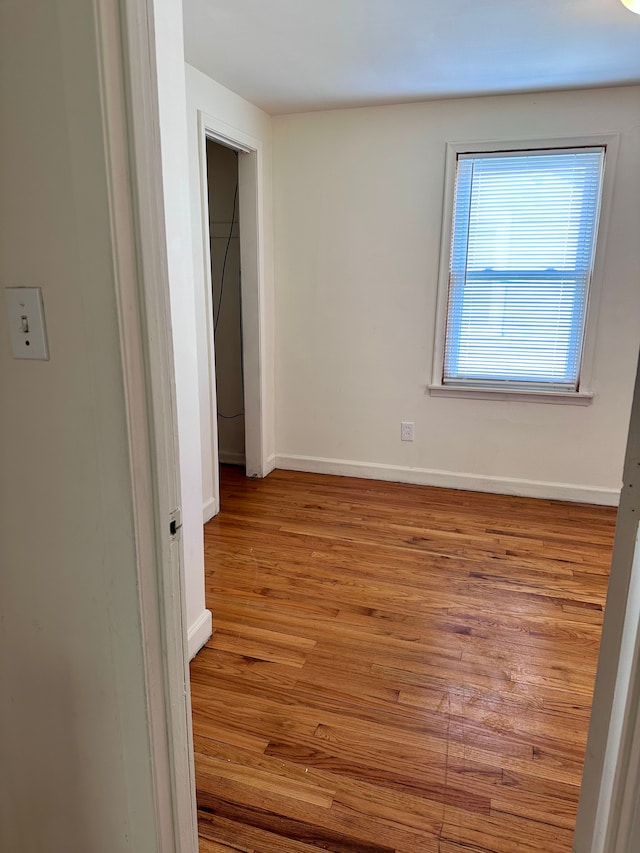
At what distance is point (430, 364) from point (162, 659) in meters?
3.00

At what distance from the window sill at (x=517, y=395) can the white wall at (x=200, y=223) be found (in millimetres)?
1169

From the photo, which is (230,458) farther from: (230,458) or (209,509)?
(209,509)

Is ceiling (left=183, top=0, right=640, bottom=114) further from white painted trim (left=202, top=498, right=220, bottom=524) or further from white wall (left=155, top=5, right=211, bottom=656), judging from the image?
white painted trim (left=202, top=498, right=220, bottom=524)

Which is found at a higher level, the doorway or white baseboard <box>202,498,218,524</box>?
the doorway

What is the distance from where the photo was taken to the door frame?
3092 millimetres

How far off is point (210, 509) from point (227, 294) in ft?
5.46

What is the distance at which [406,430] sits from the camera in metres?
3.82

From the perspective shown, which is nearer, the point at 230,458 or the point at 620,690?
the point at 620,690

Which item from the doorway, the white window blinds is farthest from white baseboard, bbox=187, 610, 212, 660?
the white window blinds

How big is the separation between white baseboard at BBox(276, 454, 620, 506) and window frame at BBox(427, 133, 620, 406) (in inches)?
21.3

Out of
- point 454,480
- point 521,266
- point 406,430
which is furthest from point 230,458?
point 521,266

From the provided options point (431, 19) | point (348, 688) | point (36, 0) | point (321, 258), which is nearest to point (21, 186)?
point (36, 0)

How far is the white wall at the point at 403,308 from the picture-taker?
3.25 metres

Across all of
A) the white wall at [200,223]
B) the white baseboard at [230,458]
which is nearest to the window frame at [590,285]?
the white wall at [200,223]
